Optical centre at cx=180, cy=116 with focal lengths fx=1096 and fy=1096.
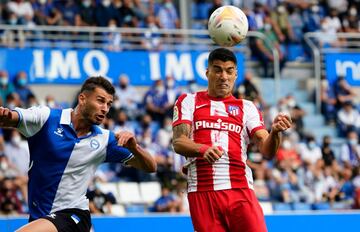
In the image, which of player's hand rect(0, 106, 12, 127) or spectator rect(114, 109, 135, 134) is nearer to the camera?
player's hand rect(0, 106, 12, 127)

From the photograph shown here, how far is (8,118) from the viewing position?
8.59 m

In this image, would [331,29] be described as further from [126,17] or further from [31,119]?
[31,119]

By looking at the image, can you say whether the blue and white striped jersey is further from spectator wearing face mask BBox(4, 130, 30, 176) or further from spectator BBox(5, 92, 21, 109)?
spectator BBox(5, 92, 21, 109)

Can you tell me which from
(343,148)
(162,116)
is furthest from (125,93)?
(343,148)

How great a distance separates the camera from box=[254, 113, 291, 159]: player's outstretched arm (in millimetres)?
8664

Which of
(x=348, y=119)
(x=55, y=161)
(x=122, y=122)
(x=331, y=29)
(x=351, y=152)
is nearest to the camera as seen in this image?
(x=55, y=161)

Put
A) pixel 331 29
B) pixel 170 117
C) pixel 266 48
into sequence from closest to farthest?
pixel 170 117
pixel 266 48
pixel 331 29

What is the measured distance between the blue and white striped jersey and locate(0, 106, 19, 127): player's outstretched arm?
12 cm

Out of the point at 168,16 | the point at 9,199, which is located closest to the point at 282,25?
the point at 168,16

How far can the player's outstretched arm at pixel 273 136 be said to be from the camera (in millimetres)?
8664

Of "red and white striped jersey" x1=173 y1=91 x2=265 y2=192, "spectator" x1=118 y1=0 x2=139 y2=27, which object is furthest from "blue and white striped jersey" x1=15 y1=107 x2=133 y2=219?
"spectator" x1=118 y1=0 x2=139 y2=27

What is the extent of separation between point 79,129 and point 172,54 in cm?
1309

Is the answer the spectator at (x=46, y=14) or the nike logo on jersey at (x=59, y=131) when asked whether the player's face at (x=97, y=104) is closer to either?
the nike logo on jersey at (x=59, y=131)

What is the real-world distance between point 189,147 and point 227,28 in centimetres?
137
